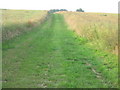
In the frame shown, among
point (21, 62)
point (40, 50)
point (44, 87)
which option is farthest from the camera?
point (40, 50)

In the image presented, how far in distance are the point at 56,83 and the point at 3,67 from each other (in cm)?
289

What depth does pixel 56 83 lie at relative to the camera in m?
8.18

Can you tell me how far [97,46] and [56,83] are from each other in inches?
288

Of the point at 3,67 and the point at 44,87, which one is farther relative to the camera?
the point at 3,67

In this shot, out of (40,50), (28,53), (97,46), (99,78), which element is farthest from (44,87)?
(97,46)

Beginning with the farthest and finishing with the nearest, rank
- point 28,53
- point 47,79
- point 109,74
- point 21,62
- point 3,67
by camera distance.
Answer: point 28,53, point 21,62, point 3,67, point 109,74, point 47,79

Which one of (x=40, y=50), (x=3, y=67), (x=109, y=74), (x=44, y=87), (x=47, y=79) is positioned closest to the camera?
(x=44, y=87)

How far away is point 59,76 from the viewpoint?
29.4 feet

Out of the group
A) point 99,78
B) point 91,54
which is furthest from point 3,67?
point 91,54

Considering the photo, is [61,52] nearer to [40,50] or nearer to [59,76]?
[40,50]

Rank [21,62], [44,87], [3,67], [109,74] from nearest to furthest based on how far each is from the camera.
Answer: [44,87]
[109,74]
[3,67]
[21,62]

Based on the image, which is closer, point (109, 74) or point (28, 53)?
point (109, 74)

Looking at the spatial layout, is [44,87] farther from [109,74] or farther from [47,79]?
[109,74]

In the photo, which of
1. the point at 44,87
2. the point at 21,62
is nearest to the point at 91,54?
the point at 21,62
